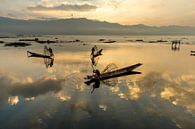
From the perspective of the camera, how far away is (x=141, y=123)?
20.3 metres

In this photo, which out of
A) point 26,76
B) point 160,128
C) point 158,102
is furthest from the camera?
point 26,76

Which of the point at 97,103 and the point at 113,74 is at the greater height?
the point at 113,74

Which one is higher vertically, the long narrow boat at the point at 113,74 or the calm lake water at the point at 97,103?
the long narrow boat at the point at 113,74

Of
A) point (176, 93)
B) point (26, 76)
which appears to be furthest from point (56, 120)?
point (26, 76)

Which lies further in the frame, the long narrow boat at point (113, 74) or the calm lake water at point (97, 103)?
the long narrow boat at point (113, 74)

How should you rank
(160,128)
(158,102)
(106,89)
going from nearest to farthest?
(160,128) → (158,102) → (106,89)

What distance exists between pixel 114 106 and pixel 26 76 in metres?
19.1

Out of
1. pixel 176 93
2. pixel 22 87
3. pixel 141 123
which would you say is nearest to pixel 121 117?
pixel 141 123

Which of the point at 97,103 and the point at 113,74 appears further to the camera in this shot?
the point at 113,74

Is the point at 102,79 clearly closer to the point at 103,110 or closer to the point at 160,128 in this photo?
the point at 103,110

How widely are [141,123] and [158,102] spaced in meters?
6.33

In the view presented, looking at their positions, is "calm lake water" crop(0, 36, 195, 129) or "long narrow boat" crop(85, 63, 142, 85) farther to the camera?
"long narrow boat" crop(85, 63, 142, 85)

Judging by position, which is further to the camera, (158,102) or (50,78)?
(50,78)

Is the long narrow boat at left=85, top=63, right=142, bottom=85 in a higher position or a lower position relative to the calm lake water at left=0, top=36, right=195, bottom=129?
higher
